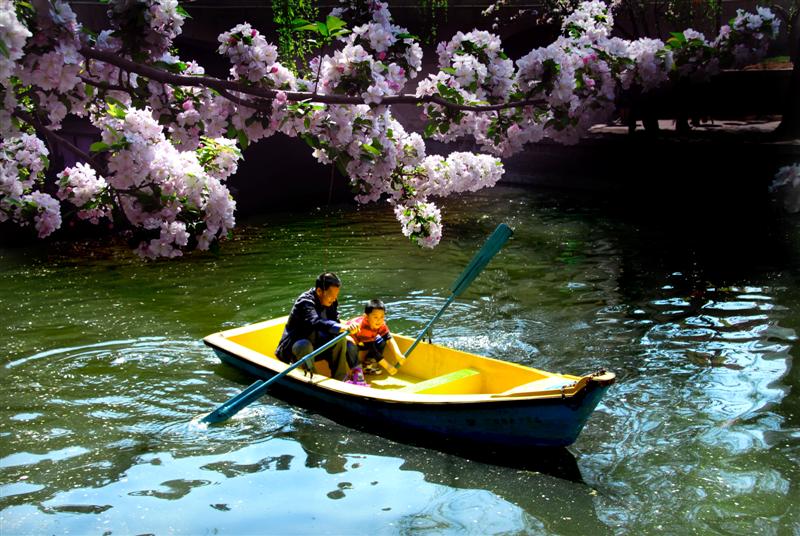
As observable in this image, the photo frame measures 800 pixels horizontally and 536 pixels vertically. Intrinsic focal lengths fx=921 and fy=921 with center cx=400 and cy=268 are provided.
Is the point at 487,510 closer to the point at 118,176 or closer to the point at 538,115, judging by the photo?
the point at 538,115

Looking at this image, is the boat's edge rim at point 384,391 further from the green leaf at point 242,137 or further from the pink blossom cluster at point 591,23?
the green leaf at point 242,137

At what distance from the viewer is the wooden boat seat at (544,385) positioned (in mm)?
6898

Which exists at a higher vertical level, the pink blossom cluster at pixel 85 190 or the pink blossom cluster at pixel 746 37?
the pink blossom cluster at pixel 746 37

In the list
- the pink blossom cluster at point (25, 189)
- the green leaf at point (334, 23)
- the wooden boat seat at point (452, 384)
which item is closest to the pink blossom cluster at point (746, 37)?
the green leaf at point (334, 23)

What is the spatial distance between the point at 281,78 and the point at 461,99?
104cm

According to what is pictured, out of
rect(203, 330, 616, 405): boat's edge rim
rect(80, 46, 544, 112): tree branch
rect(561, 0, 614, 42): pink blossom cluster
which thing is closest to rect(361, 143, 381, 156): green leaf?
rect(80, 46, 544, 112): tree branch

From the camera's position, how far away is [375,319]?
871 centimetres

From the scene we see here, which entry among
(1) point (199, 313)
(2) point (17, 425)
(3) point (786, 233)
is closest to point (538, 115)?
(2) point (17, 425)

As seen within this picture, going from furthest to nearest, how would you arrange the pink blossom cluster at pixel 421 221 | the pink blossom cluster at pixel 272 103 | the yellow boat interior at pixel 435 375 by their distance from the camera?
1. the yellow boat interior at pixel 435 375
2. the pink blossom cluster at pixel 421 221
3. the pink blossom cluster at pixel 272 103

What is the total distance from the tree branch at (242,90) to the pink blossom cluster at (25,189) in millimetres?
714

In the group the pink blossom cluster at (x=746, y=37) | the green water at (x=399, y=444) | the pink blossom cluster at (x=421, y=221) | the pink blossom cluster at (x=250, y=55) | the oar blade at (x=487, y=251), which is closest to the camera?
the pink blossom cluster at (x=250, y=55)

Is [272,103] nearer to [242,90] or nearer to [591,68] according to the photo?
[242,90]

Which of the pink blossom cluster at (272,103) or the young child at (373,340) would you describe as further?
the young child at (373,340)

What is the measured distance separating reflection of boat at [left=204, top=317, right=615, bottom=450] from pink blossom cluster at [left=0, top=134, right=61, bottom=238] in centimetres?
331
